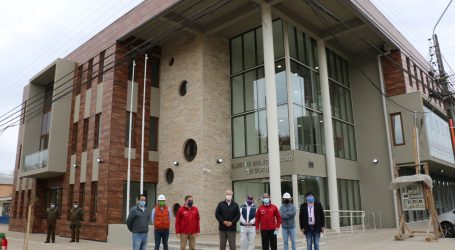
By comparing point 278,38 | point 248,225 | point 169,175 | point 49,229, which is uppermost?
point 278,38

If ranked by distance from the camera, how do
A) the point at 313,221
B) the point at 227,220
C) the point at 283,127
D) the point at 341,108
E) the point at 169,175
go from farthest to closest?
the point at 341,108
the point at 169,175
the point at 283,127
the point at 313,221
the point at 227,220

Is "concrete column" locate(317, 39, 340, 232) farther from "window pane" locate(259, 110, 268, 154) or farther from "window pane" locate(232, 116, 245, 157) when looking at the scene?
"window pane" locate(232, 116, 245, 157)

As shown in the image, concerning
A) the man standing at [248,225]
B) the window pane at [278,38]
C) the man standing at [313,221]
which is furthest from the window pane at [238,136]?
the man standing at [248,225]

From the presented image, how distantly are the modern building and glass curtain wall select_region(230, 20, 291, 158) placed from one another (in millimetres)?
→ 60

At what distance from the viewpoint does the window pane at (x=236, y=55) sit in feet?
73.0

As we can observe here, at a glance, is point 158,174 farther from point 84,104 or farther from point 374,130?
point 374,130

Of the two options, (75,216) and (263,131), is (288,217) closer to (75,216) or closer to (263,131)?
(263,131)

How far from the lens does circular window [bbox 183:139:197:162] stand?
20.3 metres

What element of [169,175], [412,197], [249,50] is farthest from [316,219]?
[249,50]

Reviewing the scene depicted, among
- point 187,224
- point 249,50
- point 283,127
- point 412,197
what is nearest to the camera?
point 187,224

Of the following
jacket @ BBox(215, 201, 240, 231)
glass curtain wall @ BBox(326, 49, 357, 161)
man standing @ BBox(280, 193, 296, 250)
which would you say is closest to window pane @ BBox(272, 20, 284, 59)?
glass curtain wall @ BBox(326, 49, 357, 161)

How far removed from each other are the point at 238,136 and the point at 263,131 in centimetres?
162

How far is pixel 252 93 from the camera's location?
21344 mm

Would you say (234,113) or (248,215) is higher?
(234,113)
